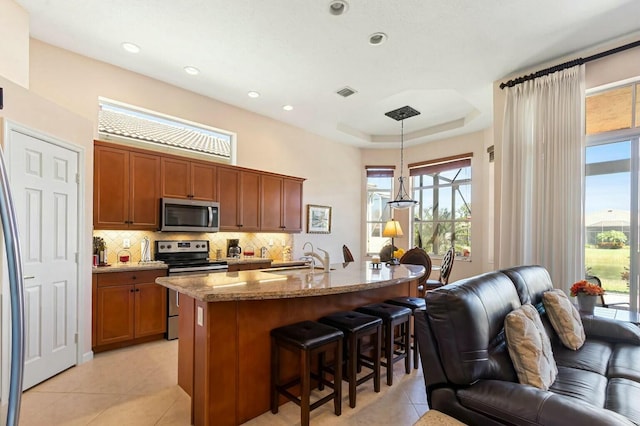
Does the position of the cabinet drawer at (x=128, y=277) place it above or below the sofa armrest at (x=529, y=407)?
above

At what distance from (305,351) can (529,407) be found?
4.08ft

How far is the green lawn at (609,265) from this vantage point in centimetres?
321

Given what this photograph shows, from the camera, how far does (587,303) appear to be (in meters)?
2.79

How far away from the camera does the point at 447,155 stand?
643 cm

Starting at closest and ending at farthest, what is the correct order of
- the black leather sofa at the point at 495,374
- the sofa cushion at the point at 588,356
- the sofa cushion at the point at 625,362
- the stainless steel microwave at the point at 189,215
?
the black leather sofa at the point at 495,374 < the sofa cushion at the point at 625,362 < the sofa cushion at the point at 588,356 < the stainless steel microwave at the point at 189,215

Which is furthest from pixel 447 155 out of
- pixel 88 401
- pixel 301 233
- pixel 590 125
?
pixel 88 401

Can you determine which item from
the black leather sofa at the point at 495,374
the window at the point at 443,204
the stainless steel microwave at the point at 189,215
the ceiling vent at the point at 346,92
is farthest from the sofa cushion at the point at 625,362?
the stainless steel microwave at the point at 189,215

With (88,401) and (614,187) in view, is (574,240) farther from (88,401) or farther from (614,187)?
(88,401)

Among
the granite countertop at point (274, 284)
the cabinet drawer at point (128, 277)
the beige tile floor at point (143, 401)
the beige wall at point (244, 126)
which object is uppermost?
the beige wall at point (244, 126)

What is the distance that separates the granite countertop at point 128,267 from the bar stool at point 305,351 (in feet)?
7.01

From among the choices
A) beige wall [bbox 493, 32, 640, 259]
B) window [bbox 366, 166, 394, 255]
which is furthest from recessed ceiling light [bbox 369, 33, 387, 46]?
window [bbox 366, 166, 394, 255]

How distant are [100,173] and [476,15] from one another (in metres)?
4.25

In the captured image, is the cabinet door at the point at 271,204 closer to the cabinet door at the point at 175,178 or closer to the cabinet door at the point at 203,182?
the cabinet door at the point at 203,182

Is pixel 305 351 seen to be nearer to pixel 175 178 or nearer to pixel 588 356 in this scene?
pixel 588 356
